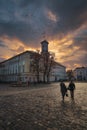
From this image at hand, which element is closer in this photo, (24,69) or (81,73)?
(24,69)

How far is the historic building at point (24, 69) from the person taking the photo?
70250 mm

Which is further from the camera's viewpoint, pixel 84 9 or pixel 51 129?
pixel 84 9

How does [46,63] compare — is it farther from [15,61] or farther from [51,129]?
[51,129]

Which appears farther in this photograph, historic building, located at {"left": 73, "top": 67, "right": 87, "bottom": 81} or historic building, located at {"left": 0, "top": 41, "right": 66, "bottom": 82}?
historic building, located at {"left": 73, "top": 67, "right": 87, "bottom": 81}

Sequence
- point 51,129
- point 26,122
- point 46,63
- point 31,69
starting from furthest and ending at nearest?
point 31,69
point 46,63
point 26,122
point 51,129

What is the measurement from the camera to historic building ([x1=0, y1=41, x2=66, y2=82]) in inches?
2766

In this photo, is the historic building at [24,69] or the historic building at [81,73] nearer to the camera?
the historic building at [24,69]

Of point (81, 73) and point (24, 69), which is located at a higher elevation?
point (24, 69)

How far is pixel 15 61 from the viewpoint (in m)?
82.8

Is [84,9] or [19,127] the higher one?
[84,9]

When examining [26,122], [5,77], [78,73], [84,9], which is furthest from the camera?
[78,73]

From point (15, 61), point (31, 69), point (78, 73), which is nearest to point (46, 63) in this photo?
point (31, 69)

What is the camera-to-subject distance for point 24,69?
72.2 m

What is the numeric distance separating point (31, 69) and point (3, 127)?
210 feet
